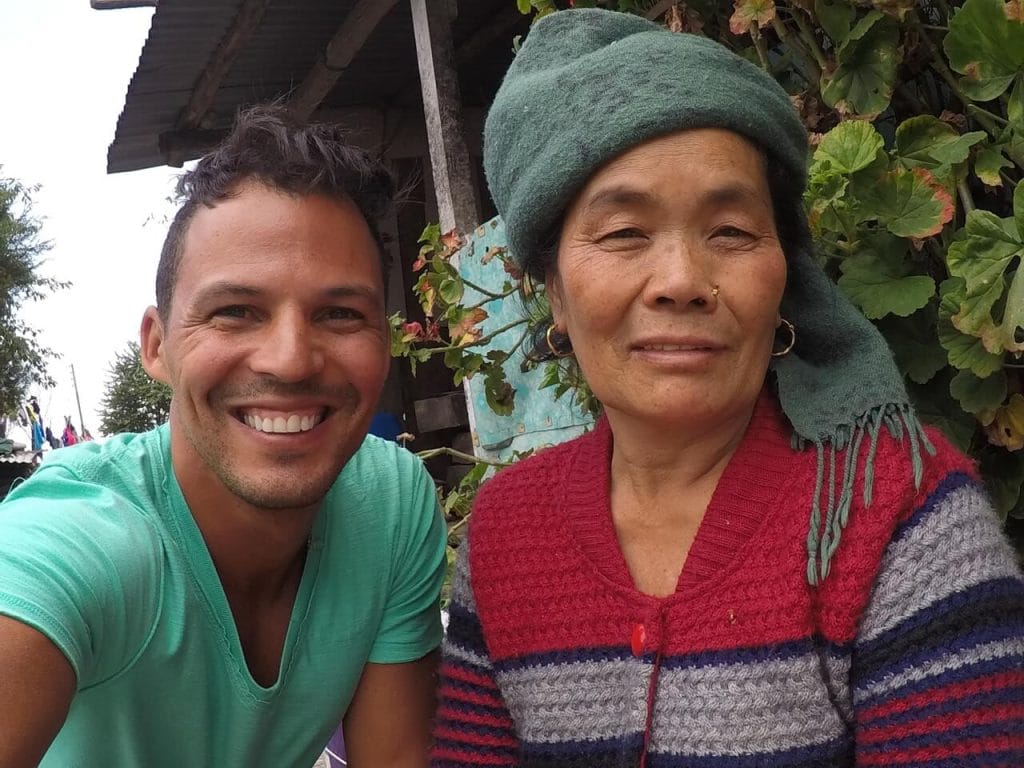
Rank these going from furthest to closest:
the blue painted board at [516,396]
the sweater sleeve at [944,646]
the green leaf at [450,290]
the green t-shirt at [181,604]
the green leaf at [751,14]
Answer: the blue painted board at [516,396], the green leaf at [450,290], the green leaf at [751,14], the green t-shirt at [181,604], the sweater sleeve at [944,646]

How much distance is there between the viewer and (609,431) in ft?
5.61

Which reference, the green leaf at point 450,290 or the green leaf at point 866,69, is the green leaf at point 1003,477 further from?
the green leaf at point 450,290

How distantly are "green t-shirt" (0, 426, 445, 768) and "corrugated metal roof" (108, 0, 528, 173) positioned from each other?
3.69 metres

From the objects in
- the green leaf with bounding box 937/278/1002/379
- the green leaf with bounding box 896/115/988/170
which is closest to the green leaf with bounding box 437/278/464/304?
the green leaf with bounding box 896/115/988/170

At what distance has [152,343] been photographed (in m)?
1.91

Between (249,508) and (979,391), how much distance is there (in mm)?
1301

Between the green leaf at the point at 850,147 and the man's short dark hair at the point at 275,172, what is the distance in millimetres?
819

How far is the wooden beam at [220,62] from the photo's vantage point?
5074mm

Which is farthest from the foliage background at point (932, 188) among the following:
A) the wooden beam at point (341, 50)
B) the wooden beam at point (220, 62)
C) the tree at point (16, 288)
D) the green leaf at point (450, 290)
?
the tree at point (16, 288)

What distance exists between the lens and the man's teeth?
1.70m

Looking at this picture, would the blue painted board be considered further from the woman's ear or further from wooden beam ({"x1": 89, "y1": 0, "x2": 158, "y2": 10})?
wooden beam ({"x1": 89, "y1": 0, "x2": 158, "y2": 10})

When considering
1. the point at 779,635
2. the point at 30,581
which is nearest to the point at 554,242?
the point at 779,635

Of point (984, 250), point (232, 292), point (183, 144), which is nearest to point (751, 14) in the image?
point (984, 250)

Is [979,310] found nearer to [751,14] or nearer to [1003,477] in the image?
[1003,477]
